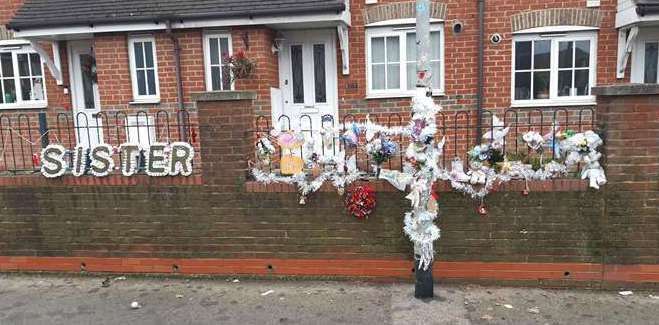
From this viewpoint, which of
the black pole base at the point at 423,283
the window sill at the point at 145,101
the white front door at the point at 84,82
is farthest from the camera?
the white front door at the point at 84,82

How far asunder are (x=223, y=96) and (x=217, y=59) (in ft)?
14.7

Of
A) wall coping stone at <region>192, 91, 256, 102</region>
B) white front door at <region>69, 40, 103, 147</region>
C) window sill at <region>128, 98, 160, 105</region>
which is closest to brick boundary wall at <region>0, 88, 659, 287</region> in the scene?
wall coping stone at <region>192, 91, 256, 102</region>

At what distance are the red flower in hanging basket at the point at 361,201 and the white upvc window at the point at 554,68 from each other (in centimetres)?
518

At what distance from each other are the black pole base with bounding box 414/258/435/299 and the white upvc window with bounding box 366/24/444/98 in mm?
4999

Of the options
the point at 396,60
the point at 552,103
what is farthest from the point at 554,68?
the point at 396,60

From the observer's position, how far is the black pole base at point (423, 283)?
4281 mm

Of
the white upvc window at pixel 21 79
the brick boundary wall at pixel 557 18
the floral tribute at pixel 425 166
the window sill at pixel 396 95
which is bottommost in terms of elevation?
the floral tribute at pixel 425 166

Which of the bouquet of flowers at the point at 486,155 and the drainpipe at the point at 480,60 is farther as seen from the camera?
the drainpipe at the point at 480,60

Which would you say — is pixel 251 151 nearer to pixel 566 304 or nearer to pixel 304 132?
pixel 304 132

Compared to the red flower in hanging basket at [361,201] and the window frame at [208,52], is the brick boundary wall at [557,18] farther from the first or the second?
the red flower in hanging basket at [361,201]

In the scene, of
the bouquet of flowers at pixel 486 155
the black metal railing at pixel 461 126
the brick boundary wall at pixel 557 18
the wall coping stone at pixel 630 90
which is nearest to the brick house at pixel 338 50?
the brick boundary wall at pixel 557 18

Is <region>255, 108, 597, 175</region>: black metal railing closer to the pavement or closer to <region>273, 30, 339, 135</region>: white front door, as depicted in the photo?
<region>273, 30, 339, 135</region>: white front door

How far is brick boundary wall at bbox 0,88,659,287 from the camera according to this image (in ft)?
14.3

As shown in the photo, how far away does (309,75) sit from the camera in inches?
362
